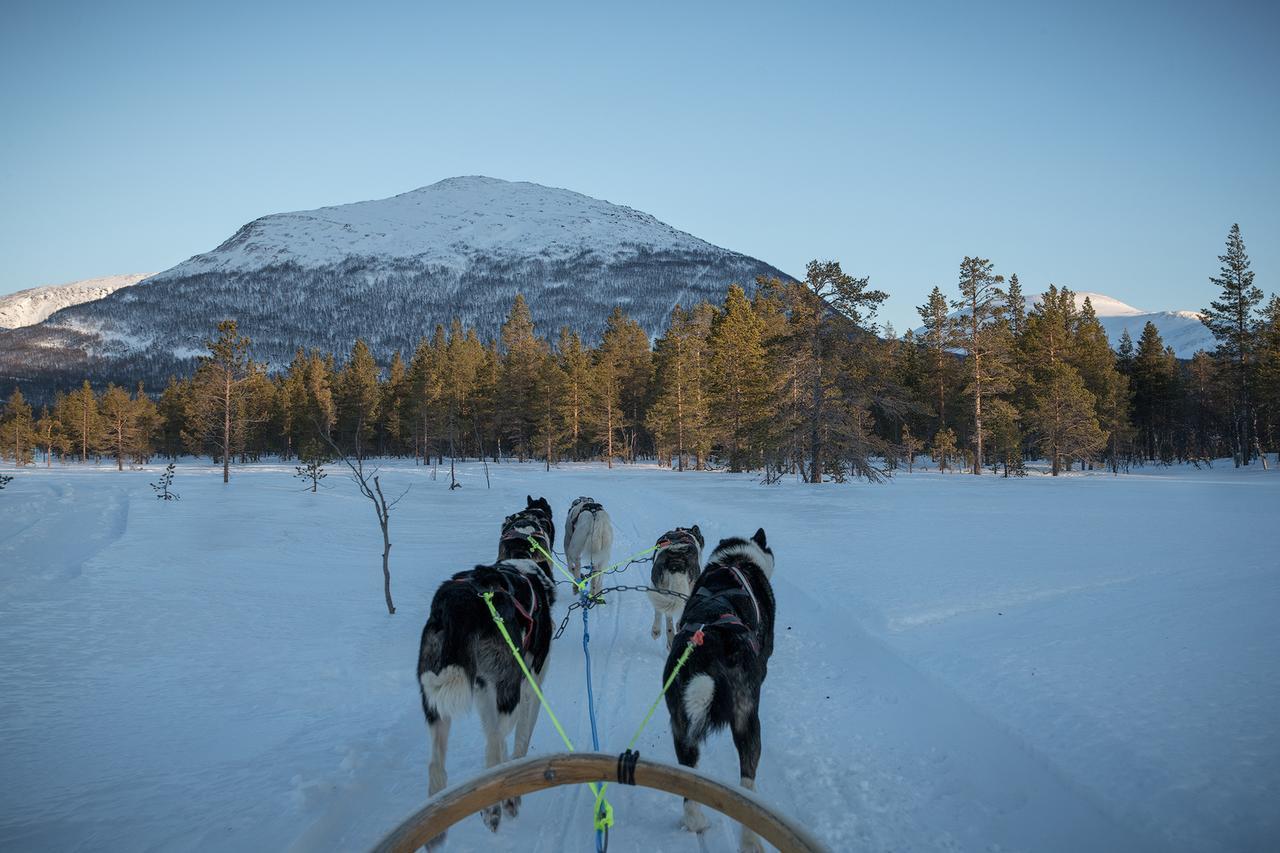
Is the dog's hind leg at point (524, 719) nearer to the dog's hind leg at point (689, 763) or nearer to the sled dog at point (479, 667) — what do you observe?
the sled dog at point (479, 667)

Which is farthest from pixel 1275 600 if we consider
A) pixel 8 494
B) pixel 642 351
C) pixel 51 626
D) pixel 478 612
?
pixel 642 351

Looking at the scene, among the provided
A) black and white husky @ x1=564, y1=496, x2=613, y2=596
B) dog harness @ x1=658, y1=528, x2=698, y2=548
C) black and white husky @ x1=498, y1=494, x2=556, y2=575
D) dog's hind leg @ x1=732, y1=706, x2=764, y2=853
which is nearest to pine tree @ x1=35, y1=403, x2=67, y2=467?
black and white husky @ x1=498, y1=494, x2=556, y2=575

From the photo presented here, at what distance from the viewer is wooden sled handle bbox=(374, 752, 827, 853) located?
6.93 ft

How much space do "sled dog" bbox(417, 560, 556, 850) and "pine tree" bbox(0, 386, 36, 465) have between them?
90361mm

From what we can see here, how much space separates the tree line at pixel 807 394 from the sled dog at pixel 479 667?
2309 cm

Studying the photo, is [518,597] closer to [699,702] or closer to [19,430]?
[699,702]

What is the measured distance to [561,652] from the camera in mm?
6723

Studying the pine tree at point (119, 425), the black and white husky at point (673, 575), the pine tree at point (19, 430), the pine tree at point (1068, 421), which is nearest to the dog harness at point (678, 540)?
the black and white husky at point (673, 575)

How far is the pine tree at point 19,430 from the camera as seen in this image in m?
67.2

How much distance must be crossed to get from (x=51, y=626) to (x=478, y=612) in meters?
6.95

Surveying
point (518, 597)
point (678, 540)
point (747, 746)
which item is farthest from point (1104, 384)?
point (518, 597)

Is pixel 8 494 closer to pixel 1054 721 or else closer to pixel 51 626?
pixel 51 626

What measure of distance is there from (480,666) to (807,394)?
24658 mm

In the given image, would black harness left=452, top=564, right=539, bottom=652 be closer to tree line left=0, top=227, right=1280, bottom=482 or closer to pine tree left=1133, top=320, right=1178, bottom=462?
tree line left=0, top=227, right=1280, bottom=482
